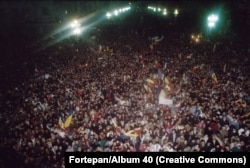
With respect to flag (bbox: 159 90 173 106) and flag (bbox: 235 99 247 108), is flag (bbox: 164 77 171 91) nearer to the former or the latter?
flag (bbox: 159 90 173 106)

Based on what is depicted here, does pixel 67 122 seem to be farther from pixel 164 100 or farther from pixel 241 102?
pixel 241 102

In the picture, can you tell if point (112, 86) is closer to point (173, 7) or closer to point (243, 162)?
point (243, 162)

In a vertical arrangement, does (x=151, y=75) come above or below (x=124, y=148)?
above

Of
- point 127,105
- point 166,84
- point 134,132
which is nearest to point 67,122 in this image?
point 134,132

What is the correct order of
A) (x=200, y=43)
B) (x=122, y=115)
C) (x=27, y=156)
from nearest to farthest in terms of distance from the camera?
1. (x=27, y=156)
2. (x=122, y=115)
3. (x=200, y=43)

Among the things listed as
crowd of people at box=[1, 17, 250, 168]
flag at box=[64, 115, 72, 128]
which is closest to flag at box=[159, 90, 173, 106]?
crowd of people at box=[1, 17, 250, 168]

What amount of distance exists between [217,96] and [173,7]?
51121 millimetres

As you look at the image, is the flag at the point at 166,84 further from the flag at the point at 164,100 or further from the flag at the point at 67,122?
the flag at the point at 67,122

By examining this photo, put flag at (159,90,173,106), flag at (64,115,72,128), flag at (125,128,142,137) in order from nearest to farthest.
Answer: flag at (125,128,142,137)
flag at (64,115,72,128)
flag at (159,90,173,106)

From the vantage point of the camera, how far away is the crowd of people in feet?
41.5

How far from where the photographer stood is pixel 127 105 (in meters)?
16.9

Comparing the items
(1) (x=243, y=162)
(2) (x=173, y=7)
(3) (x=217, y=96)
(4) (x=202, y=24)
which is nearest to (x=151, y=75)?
(3) (x=217, y=96)

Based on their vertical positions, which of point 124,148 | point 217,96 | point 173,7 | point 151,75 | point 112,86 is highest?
point 173,7

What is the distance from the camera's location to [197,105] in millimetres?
15977
